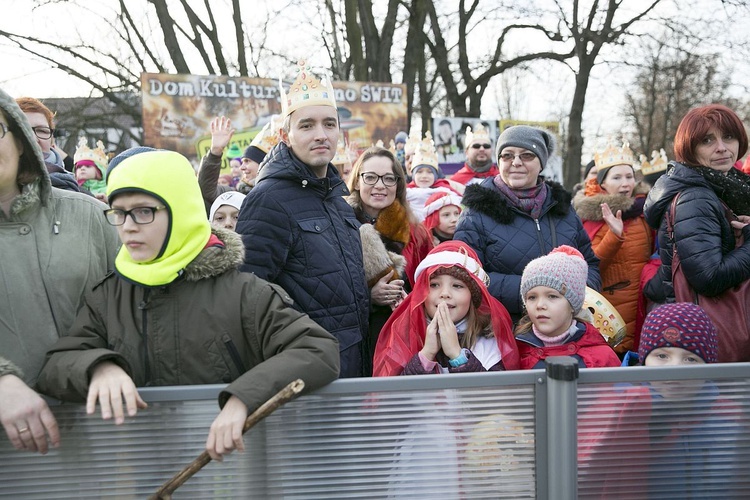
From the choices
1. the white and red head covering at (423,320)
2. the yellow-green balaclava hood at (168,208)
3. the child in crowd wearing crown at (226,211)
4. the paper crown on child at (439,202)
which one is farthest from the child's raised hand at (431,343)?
the paper crown on child at (439,202)

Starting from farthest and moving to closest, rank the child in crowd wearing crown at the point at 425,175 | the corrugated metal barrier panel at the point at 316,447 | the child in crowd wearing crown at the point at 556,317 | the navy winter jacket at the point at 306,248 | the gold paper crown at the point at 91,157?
1. the gold paper crown at the point at 91,157
2. the child in crowd wearing crown at the point at 425,175
3. the child in crowd wearing crown at the point at 556,317
4. the navy winter jacket at the point at 306,248
5. the corrugated metal barrier panel at the point at 316,447

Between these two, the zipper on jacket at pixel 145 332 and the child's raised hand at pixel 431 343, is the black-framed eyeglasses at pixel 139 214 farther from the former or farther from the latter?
the child's raised hand at pixel 431 343

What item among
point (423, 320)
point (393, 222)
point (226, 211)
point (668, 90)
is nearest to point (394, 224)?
point (393, 222)

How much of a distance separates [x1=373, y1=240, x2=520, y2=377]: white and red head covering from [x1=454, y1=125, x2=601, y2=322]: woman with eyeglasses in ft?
1.18

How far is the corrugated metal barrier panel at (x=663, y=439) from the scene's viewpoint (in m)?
1.72

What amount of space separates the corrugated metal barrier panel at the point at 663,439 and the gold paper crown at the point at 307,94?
66.5 inches

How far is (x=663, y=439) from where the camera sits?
5.73ft

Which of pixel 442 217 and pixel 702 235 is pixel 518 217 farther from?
pixel 442 217

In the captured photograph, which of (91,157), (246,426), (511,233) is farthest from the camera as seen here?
(91,157)

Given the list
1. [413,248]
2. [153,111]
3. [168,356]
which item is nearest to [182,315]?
[168,356]

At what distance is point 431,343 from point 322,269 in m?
0.52

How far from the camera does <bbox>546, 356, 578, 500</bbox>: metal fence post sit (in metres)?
1.67

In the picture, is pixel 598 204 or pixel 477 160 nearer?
pixel 598 204

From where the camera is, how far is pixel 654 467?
175cm
